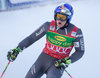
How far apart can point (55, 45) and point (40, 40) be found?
157 cm

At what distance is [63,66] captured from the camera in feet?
10.2

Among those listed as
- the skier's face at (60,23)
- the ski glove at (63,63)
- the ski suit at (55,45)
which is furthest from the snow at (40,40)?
the skier's face at (60,23)

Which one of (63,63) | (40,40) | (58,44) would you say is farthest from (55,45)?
(40,40)

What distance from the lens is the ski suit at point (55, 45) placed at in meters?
3.18

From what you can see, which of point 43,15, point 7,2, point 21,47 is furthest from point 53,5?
point 21,47

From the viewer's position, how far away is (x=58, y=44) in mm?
3225

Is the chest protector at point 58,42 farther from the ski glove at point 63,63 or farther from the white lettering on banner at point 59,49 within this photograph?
the ski glove at point 63,63

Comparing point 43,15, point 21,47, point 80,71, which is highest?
point 21,47

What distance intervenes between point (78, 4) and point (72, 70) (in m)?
2.23

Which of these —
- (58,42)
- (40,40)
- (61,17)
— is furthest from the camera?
(40,40)

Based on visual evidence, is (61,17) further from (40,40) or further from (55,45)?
(40,40)

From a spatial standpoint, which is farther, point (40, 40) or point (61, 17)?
point (40, 40)

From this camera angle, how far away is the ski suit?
318 cm

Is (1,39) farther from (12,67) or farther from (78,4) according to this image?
(78,4)
